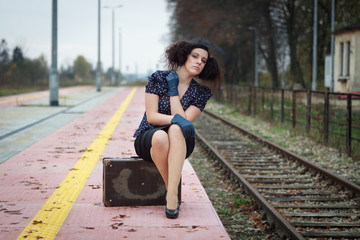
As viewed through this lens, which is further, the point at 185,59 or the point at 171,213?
the point at 185,59

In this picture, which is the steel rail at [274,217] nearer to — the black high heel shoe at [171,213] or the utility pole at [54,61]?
the black high heel shoe at [171,213]

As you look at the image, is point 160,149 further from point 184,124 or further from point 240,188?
point 240,188

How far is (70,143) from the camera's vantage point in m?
10.8

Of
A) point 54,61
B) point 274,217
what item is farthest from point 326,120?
point 54,61

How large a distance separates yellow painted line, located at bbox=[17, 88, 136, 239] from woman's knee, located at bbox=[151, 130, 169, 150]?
3.66 feet

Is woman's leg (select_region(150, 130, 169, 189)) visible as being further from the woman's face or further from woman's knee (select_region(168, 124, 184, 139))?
the woman's face

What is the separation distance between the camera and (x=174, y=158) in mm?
4770

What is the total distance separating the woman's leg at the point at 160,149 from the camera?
4.75m

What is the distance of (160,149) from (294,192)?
334 cm

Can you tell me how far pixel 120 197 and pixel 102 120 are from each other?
1126cm

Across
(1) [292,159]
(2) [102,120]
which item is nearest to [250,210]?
(1) [292,159]

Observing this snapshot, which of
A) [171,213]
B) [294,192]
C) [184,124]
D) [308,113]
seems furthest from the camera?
[308,113]

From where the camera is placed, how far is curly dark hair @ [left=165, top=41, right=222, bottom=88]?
5149mm

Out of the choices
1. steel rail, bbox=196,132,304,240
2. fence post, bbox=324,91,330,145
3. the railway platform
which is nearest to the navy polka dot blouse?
the railway platform
